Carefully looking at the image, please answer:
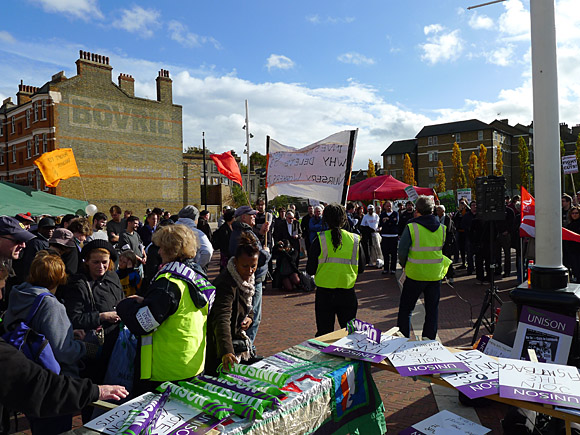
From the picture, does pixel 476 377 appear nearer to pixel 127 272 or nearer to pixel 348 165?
pixel 348 165

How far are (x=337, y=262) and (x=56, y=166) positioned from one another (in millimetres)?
11593

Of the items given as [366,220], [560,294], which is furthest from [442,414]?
[366,220]

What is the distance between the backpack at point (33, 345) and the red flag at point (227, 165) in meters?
7.98

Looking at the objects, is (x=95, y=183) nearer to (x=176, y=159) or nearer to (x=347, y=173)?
(x=176, y=159)

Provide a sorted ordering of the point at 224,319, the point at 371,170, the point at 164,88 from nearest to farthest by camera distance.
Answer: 1. the point at 224,319
2. the point at 164,88
3. the point at 371,170

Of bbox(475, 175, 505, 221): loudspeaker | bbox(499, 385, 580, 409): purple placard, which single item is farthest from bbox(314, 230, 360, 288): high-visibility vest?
bbox(475, 175, 505, 221): loudspeaker

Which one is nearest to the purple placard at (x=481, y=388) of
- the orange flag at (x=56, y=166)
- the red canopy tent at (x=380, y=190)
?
the orange flag at (x=56, y=166)

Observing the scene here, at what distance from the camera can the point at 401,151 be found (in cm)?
8231

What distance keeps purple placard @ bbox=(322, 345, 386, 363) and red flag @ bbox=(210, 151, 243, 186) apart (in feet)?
25.0

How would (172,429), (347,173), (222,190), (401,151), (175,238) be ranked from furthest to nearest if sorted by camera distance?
(401,151) → (222,190) → (347,173) → (175,238) → (172,429)

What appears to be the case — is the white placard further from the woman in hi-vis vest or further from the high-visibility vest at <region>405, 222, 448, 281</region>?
the woman in hi-vis vest

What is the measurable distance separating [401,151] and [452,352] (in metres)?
82.9

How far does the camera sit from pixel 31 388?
1.87m

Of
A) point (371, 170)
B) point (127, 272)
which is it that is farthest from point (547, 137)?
point (371, 170)
